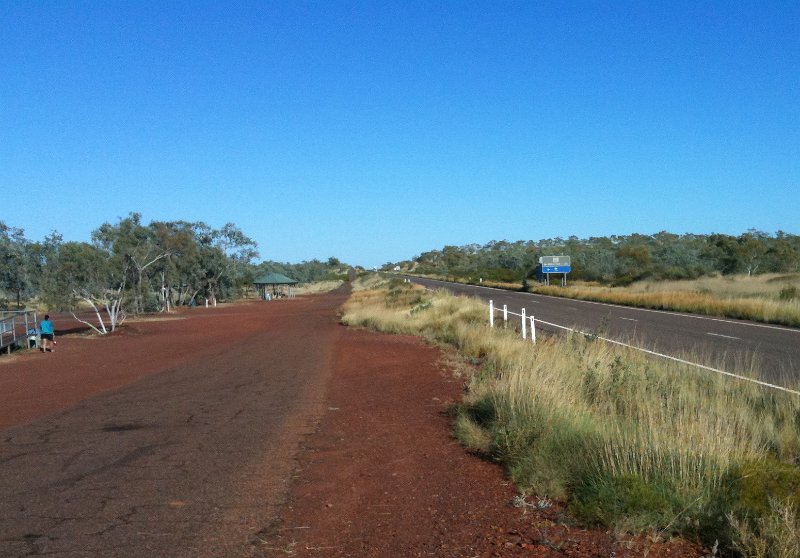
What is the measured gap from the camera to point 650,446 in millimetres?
6184

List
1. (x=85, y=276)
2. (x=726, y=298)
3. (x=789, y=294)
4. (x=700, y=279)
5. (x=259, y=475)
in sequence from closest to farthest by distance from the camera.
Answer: (x=259, y=475), (x=85, y=276), (x=789, y=294), (x=726, y=298), (x=700, y=279)

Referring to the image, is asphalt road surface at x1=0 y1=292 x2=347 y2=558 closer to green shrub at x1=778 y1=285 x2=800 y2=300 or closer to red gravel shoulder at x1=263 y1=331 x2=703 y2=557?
red gravel shoulder at x1=263 y1=331 x2=703 y2=557

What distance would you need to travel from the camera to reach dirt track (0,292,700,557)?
214 inches

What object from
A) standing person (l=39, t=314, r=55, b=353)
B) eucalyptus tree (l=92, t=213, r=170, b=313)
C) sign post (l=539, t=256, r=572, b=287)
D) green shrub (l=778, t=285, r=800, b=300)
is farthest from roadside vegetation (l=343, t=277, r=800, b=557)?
sign post (l=539, t=256, r=572, b=287)

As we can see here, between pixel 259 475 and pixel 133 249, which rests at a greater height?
pixel 133 249

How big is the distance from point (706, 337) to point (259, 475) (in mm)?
17923

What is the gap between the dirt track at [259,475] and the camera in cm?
545

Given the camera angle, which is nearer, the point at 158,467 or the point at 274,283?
the point at 158,467

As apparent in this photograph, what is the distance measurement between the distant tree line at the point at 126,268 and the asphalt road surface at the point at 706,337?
67.1 ft

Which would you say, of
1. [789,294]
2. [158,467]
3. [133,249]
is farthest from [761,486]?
[133,249]

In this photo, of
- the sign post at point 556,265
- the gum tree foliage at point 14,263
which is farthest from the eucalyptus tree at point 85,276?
the sign post at point 556,265

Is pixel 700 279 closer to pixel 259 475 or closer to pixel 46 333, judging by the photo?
pixel 46 333

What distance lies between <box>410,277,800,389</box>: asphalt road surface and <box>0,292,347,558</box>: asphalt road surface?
286 inches

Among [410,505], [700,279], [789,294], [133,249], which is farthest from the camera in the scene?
[700,279]
